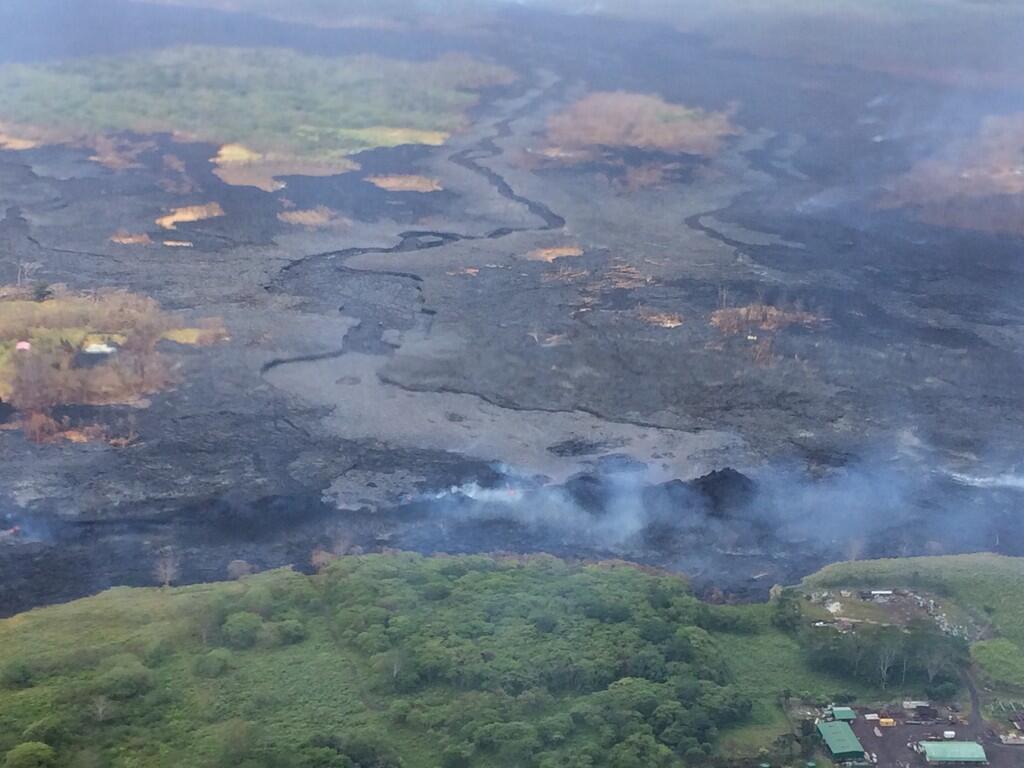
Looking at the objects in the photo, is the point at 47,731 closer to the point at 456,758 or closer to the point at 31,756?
the point at 31,756

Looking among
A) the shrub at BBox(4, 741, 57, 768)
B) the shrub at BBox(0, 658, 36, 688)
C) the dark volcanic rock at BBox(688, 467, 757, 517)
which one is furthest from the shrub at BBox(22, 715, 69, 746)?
the dark volcanic rock at BBox(688, 467, 757, 517)

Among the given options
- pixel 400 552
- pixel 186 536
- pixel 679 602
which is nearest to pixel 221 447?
pixel 186 536

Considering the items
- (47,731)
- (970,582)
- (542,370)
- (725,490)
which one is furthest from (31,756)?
(542,370)

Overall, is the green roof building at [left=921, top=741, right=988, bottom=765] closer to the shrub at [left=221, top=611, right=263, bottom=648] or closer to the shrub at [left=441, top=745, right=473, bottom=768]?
the shrub at [left=441, top=745, right=473, bottom=768]

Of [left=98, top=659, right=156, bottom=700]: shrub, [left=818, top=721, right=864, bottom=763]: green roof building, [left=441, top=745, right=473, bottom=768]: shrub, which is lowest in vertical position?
[left=818, top=721, right=864, bottom=763]: green roof building

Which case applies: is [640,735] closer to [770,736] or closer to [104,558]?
[770,736]

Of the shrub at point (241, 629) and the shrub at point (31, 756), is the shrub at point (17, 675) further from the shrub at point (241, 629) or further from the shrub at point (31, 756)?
the shrub at point (241, 629)
